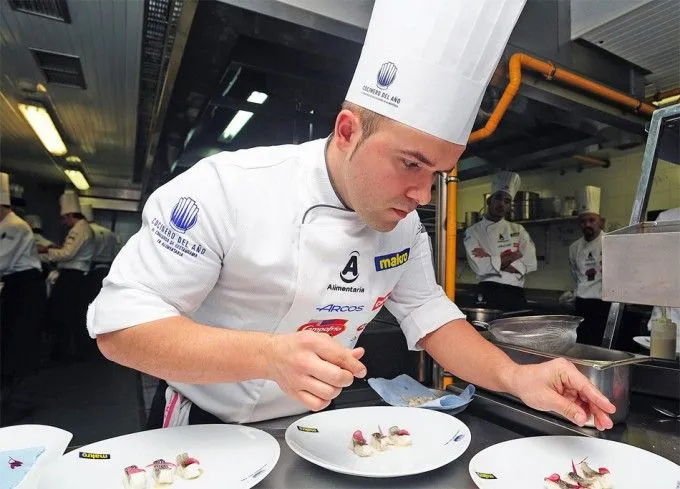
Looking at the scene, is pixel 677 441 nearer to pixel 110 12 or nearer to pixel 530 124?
pixel 530 124

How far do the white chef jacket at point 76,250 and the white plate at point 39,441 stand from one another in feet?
17.4

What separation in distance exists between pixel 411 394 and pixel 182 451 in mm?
617

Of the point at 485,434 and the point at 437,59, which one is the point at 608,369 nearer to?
the point at 485,434

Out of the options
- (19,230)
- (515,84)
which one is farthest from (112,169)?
(515,84)

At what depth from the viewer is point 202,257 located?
2.82ft

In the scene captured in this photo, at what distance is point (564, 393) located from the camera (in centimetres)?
93

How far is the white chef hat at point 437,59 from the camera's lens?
2.98ft

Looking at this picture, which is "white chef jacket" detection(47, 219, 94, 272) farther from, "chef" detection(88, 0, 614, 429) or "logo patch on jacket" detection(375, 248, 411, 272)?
"logo patch on jacket" detection(375, 248, 411, 272)

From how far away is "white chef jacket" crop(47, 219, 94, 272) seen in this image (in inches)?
215

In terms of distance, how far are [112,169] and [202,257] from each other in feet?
30.1

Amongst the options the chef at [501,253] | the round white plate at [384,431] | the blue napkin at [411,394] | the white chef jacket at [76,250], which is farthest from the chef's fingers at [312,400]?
the white chef jacket at [76,250]

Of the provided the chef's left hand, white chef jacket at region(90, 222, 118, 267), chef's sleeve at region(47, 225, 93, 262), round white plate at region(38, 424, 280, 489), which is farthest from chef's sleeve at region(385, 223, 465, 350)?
white chef jacket at region(90, 222, 118, 267)

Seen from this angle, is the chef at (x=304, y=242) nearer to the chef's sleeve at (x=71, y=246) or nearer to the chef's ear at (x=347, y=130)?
the chef's ear at (x=347, y=130)

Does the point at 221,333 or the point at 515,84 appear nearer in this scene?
the point at 221,333
